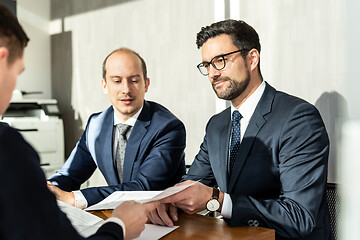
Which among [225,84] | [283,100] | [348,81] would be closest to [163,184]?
[225,84]

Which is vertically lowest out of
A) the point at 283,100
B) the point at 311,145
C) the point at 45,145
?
the point at 45,145

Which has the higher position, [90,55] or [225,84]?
[90,55]

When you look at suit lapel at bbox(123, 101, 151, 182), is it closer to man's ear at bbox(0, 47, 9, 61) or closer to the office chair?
the office chair

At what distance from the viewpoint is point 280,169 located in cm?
162

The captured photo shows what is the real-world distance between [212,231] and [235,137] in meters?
0.65

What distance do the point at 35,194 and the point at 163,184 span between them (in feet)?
4.85

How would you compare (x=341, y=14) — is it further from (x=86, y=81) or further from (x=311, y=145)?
(x=86, y=81)

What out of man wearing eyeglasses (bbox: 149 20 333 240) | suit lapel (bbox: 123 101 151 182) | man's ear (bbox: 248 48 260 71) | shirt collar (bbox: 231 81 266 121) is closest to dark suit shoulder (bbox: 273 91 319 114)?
man wearing eyeglasses (bbox: 149 20 333 240)

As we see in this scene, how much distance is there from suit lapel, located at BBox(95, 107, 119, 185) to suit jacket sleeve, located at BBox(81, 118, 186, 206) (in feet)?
0.46

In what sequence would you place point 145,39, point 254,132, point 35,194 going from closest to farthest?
point 35,194 < point 254,132 < point 145,39

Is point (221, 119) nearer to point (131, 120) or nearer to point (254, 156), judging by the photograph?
point (254, 156)

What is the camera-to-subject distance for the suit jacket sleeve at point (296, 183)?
144cm

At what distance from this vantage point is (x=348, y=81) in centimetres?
215

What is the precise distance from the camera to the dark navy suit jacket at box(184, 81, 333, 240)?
1.45 meters
